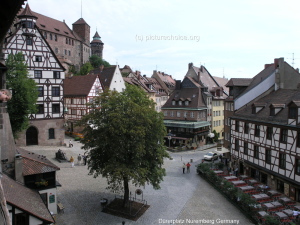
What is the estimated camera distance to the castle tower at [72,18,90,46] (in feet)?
296

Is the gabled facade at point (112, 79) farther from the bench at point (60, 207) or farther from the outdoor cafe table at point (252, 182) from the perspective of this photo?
the bench at point (60, 207)

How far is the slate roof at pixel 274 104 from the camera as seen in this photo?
22.9 m

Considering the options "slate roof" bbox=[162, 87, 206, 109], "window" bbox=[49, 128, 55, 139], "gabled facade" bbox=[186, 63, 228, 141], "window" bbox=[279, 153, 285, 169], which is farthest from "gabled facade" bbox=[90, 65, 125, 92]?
"window" bbox=[279, 153, 285, 169]

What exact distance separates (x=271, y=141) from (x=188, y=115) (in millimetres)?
23844

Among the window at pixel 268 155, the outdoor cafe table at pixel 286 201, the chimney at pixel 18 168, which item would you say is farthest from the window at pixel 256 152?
the chimney at pixel 18 168

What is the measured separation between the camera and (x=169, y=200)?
20.6m

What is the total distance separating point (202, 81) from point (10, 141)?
4331 cm

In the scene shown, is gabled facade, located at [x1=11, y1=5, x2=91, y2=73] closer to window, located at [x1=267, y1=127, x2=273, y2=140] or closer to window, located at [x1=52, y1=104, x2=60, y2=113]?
window, located at [x1=52, y1=104, x2=60, y2=113]

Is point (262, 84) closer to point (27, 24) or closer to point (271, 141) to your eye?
point (271, 141)

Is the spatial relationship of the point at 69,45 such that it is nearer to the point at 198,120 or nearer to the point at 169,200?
the point at 198,120

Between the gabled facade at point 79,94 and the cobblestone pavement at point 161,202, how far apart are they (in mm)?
16655

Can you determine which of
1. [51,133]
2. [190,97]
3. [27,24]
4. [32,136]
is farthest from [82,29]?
[32,136]

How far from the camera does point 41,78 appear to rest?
34.1m

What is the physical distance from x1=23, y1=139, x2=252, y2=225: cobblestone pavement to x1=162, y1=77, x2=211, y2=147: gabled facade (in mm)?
17478
